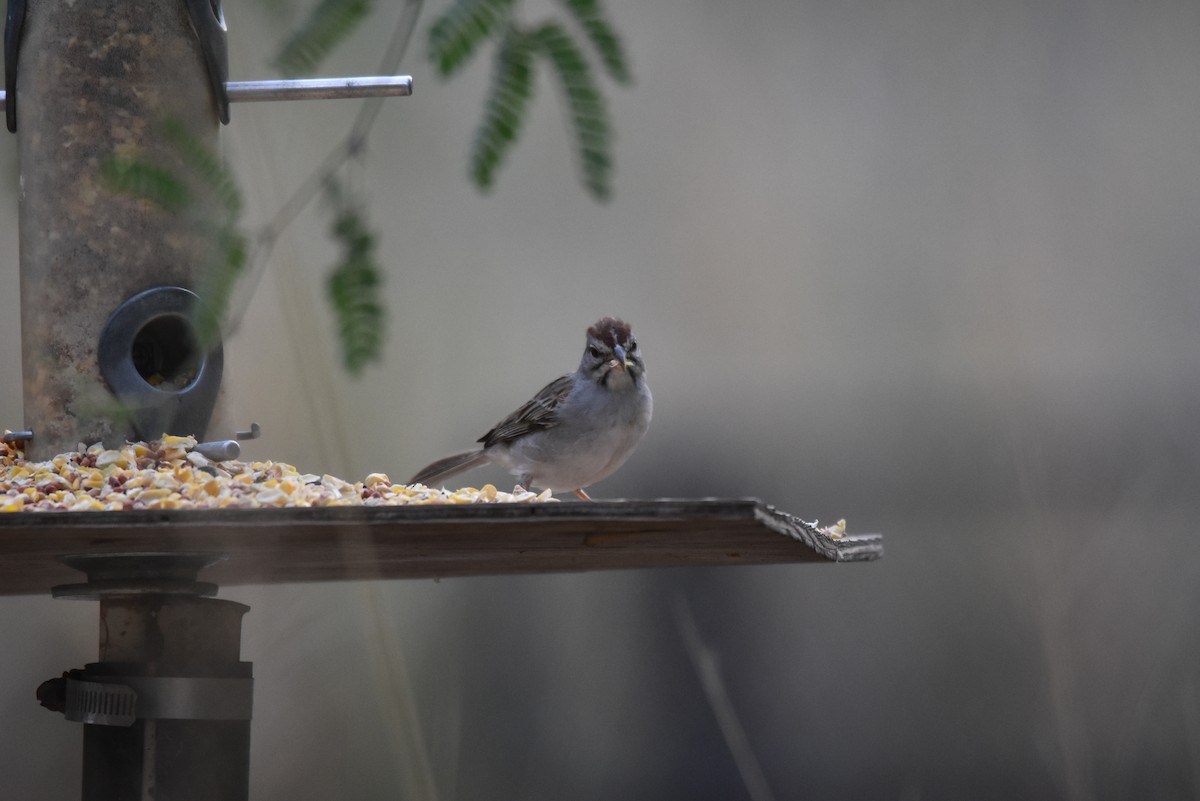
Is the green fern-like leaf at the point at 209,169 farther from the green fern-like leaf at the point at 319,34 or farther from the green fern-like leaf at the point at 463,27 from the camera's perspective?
the green fern-like leaf at the point at 463,27

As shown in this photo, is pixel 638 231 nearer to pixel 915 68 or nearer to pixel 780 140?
pixel 780 140

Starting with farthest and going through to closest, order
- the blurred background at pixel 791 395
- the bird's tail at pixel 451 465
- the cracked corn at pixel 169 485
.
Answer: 1. the blurred background at pixel 791 395
2. the bird's tail at pixel 451 465
3. the cracked corn at pixel 169 485

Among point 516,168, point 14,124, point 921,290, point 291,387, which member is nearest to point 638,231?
point 516,168

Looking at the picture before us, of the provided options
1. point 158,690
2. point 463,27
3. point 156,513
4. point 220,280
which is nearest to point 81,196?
point 158,690

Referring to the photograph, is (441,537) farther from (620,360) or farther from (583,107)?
(620,360)

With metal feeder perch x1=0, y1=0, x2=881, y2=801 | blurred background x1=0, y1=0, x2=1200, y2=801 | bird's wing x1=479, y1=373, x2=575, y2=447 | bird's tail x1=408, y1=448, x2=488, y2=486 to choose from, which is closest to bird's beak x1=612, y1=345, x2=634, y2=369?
bird's wing x1=479, y1=373, x2=575, y2=447

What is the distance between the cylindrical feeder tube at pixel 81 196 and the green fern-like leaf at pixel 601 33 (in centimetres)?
192

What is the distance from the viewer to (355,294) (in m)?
1.76

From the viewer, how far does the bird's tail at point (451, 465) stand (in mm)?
5355

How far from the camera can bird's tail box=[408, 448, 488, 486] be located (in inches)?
211

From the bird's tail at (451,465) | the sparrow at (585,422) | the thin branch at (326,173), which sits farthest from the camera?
the bird's tail at (451,465)

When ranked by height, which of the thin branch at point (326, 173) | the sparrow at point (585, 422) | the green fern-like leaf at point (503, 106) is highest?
the sparrow at point (585, 422)

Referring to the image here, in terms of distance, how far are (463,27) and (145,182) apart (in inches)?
18.6

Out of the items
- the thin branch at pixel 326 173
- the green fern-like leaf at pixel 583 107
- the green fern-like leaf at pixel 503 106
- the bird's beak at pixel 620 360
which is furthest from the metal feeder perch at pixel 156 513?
the bird's beak at pixel 620 360
